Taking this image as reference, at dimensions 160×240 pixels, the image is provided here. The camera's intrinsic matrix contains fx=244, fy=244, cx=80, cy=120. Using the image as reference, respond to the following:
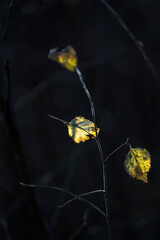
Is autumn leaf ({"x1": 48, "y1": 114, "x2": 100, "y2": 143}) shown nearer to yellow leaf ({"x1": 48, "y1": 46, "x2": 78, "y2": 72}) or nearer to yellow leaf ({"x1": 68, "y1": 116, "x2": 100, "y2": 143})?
yellow leaf ({"x1": 68, "y1": 116, "x2": 100, "y2": 143})

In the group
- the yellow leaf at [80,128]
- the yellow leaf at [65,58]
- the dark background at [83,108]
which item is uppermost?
the yellow leaf at [65,58]

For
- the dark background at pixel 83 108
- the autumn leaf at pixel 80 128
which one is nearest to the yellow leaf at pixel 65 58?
the autumn leaf at pixel 80 128

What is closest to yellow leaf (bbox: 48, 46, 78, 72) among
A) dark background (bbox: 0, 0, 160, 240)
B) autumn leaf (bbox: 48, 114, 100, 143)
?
autumn leaf (bbox: 48, 114, 100, 143)

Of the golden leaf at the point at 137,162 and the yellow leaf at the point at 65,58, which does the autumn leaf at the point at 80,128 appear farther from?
the yellow leaf at the point at 65,58

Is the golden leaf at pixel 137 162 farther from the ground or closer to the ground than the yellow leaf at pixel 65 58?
closer to the ground

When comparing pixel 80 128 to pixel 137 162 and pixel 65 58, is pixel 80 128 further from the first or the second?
pixel 65 58

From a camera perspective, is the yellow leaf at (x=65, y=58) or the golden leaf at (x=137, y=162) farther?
the yellow leaf at (x=65, y=58)

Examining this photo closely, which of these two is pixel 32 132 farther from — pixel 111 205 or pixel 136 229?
pixel 136 229
